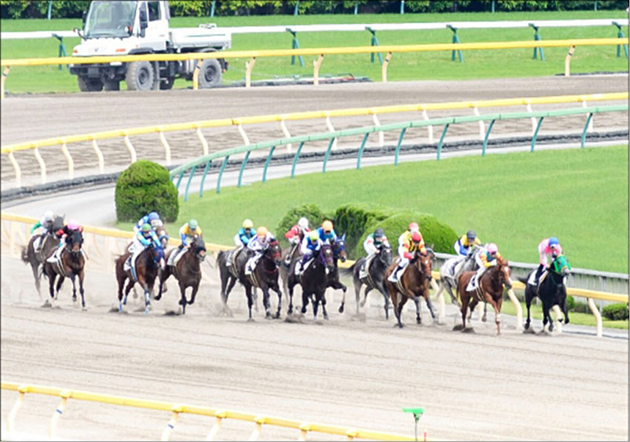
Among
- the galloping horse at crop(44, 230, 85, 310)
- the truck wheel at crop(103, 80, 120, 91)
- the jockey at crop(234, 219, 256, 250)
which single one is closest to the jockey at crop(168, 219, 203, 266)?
the jockey at crop(234, 219, 256, 250)

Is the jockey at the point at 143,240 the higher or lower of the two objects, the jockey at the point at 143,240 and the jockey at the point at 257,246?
the higher

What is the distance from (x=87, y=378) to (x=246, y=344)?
2.64 meters

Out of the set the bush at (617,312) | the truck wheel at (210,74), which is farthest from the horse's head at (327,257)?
the truck wheel at (210,74)

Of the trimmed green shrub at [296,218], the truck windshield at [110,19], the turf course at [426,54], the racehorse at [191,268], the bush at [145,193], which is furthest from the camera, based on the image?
the turf course at [426,54]

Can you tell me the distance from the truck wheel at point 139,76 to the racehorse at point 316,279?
10.5 metres

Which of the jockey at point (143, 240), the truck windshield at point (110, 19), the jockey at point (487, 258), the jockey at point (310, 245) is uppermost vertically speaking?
the truck windshield at point (110, 19)

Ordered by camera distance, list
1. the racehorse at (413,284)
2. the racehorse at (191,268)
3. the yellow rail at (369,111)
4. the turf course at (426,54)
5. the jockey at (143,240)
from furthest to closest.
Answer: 1. the turf course at (426,54)
2. the yellow rail at (369,111)
3. the racehorse at (413,284)
4. the racehorse at (191,268)
5. the jockey at (143,240)

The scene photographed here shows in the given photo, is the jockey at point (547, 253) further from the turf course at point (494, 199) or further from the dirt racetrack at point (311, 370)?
the turf course at point (494, 199)

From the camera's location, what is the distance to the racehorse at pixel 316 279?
10.5 metres

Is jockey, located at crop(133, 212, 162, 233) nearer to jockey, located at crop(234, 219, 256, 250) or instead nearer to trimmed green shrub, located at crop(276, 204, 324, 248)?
jockey, located at crop(234, 219, 256, 250)

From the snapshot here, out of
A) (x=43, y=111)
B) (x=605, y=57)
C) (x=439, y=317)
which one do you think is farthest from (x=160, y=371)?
(x=605, y=57)

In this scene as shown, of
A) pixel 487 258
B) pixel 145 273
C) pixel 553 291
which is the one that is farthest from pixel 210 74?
pixel 145 273

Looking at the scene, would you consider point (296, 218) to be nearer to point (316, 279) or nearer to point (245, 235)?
point (245, 235)

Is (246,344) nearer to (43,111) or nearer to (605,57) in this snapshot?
(43,111)
